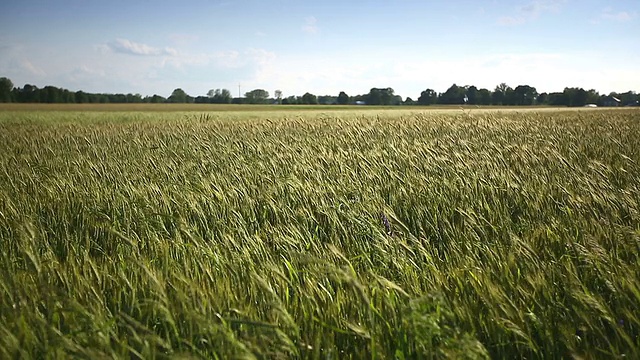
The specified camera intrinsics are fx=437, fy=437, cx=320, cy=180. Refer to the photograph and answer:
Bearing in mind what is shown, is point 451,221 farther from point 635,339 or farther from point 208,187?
point 208,187

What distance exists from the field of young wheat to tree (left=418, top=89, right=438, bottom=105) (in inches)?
4079

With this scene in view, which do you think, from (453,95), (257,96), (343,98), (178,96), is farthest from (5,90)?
(453,95)

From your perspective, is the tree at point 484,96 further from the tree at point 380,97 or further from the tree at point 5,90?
the tree at point 5,90

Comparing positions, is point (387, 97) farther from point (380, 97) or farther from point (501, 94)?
point (501, 94)

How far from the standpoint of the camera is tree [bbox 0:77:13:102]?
79.5m

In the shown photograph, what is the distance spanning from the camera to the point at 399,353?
1292 mm

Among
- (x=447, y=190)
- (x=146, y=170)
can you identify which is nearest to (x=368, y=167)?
(x=447, y=190)

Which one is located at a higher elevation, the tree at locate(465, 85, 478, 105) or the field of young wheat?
the tree at locate(465, 85, 478, 105)

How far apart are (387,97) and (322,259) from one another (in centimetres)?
11375

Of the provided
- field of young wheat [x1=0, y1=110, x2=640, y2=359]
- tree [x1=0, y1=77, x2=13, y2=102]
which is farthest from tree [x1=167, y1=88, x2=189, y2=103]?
field of young wheat [x1=0, y1=110, x2=640, y2=359]

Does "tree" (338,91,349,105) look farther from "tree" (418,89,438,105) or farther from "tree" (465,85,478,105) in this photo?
"tree" (465,85,478,105)

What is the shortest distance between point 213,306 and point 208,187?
1925mm

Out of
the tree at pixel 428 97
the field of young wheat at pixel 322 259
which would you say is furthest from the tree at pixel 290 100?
the field of young wheat at pixel 322 259

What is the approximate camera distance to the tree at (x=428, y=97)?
106 metres
